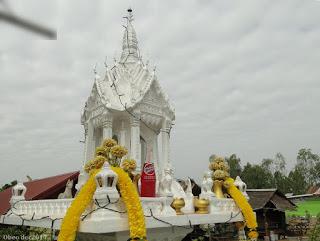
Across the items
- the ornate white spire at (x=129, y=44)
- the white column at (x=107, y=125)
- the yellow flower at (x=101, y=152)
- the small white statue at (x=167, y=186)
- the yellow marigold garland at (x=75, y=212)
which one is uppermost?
the ornate white spire at (x=129, y=44)

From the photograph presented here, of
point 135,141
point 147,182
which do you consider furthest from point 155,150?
point 147,182

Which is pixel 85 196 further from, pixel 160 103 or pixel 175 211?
pixel 160 103

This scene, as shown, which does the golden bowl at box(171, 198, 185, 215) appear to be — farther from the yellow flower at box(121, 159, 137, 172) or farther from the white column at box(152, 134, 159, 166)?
the white column at box(152, 134, 159, 166)

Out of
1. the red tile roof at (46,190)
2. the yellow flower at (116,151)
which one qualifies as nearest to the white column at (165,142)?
the red tile roof at (46,190)

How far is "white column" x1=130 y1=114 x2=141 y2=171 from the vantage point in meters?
12.9

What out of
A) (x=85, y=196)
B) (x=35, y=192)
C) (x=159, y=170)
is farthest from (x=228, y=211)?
(x=35, y=192)

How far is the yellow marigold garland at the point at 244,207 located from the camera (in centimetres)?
1113

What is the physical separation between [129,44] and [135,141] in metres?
5.21

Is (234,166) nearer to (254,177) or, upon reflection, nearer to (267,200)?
(254,177)

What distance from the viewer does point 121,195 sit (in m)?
7.94

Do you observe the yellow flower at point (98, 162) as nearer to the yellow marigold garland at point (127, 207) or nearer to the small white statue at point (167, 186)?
the yellow marigold garland at point (127, 207)

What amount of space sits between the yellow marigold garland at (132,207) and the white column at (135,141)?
4.80 metres

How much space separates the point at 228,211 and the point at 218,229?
13.3 meters

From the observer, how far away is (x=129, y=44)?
1577cm
